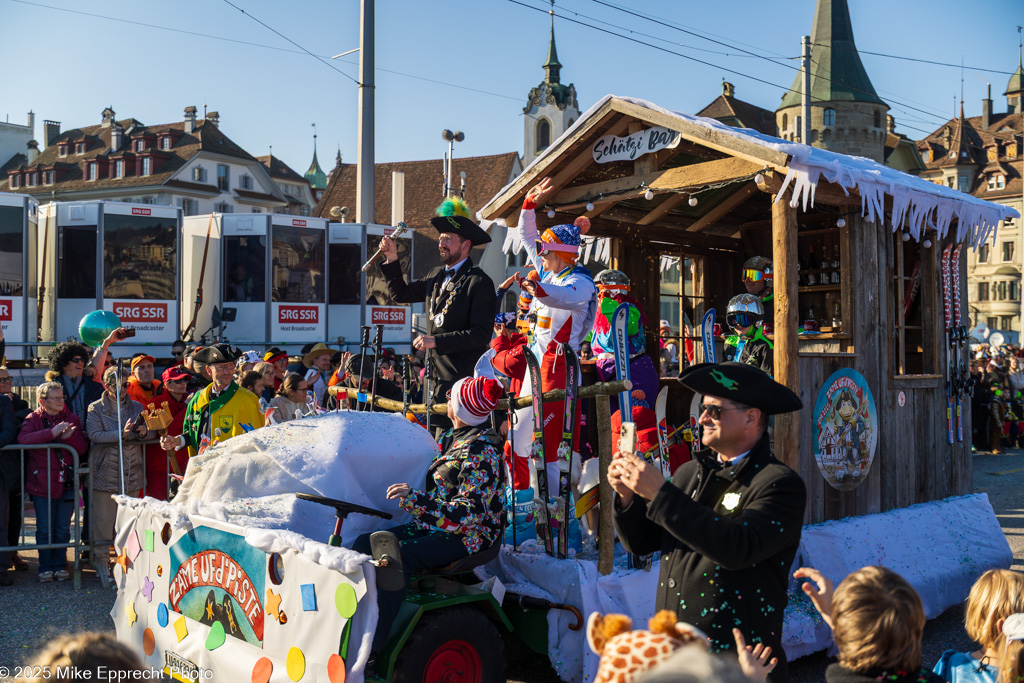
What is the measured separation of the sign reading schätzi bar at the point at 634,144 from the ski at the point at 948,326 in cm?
266

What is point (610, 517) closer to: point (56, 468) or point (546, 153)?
point (546, 153)

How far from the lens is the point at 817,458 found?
19.9 feet

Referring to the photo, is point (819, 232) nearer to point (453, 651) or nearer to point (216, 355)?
point (216, 355)

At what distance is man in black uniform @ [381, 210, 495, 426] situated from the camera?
555 centimetres

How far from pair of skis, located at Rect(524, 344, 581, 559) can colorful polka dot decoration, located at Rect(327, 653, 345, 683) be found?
5.42ft

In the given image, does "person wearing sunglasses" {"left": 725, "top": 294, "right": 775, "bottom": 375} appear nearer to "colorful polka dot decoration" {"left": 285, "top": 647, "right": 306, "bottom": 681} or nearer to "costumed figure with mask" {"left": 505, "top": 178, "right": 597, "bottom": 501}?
"costumed figure with mask" {"left": 505, "top": 178, "right": 597, "bottom": 501}

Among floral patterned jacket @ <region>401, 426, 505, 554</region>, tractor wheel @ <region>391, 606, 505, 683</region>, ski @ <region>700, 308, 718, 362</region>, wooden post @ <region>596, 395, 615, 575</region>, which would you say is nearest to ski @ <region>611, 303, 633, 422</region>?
wooden post @ <region>596, 395, 615, 575</region>

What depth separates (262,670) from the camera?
154 inches

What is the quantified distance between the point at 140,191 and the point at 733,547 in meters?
55.4

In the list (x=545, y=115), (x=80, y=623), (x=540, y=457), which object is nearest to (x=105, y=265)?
(x=80, y=623)

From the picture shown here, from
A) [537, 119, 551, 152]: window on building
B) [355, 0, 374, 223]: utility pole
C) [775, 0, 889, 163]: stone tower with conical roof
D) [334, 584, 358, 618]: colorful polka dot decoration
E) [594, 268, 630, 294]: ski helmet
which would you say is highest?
[775, 0, 889, 163]: stone tower with conical roof

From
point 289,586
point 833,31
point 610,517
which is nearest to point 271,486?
point 289,586

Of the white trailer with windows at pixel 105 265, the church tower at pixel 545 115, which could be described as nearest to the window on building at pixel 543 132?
the church tower at pixel 545 115

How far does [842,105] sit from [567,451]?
59421mm
